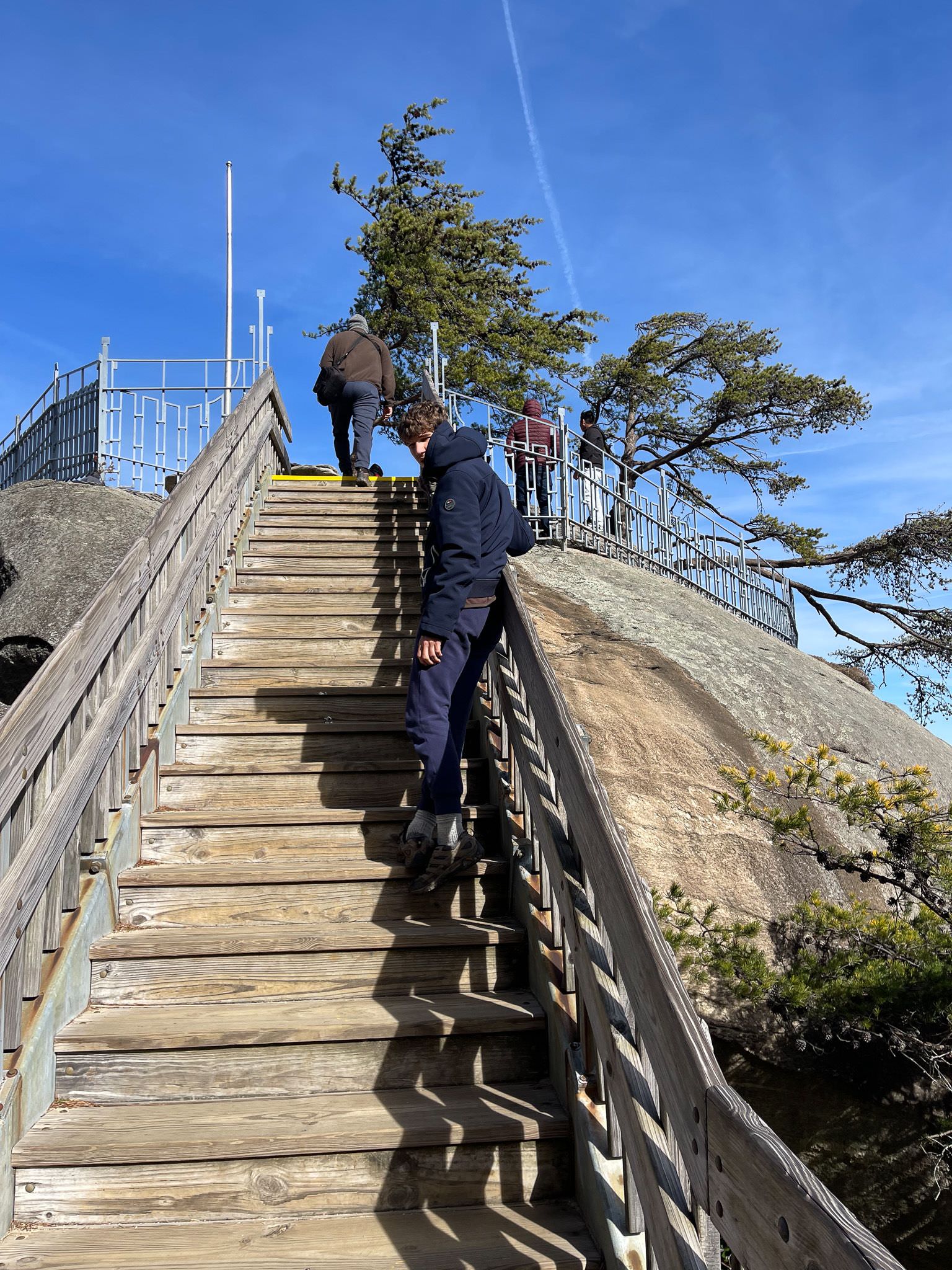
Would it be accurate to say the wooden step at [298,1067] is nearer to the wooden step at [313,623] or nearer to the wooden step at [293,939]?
the wooden step at [293,939]

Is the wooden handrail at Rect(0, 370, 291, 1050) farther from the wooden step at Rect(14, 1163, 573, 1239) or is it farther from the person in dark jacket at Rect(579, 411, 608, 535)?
the person in dark jacket at Rect(579, 411, 608, 535)

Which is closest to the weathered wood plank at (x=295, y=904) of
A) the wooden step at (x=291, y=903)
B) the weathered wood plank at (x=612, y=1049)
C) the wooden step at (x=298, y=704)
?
the wooden step at (x=291, y=903)

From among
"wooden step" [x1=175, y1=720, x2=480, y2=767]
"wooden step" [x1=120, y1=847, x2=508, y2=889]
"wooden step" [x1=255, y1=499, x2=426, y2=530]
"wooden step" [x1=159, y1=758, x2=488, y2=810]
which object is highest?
"wooden step" [x1=255, y1=499, x2=426, y2=530]

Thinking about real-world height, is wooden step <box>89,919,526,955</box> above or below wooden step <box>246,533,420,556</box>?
below

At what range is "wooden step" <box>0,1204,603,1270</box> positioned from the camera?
235 cm

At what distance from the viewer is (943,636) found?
1895 cm

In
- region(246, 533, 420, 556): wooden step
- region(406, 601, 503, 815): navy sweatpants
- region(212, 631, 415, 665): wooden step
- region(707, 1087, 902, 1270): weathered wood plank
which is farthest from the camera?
region(246, 533, 420, 556): wooden step

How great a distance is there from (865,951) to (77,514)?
8822 mm

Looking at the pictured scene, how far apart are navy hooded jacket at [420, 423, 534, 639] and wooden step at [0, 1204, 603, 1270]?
194cm

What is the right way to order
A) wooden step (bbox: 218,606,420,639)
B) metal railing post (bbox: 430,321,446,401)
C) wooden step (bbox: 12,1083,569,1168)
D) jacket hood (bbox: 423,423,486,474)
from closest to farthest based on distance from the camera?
wooden step (bbox: 12,1083,569,1168), jacket hood (bbox: 423,423,486,474), wooden step (bbox: 218,606,420,639), metal railing post (bbox: 430,321,446,401)

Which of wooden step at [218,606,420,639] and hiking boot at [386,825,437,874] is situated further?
wooden step at [218,606,420,639]

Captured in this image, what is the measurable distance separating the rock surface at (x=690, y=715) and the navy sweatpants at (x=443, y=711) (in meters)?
1.69

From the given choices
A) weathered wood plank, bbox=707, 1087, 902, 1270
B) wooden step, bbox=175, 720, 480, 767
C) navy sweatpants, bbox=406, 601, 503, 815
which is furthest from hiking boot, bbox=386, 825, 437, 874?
weathered wood plank, bbox=707, 1087, 902, 1270

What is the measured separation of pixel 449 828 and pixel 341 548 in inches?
162
